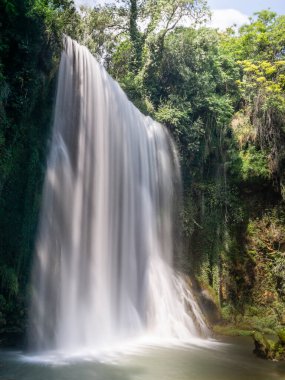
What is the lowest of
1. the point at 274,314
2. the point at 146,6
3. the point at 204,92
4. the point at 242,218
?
the point at 274,314

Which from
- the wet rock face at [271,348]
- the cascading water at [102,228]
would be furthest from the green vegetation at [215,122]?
the wet rock face at [271,348]

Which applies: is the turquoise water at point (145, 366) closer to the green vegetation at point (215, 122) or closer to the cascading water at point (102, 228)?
the cascading water at point (102, 228)

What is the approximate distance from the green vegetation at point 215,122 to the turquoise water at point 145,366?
16.7ft

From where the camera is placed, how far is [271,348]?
9.28 meters

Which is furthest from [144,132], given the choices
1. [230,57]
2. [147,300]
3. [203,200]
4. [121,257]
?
[230,57]

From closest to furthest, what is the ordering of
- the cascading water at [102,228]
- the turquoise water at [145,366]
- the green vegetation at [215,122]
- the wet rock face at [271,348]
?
the turquoise water at [145,366] → the wet rock face at [271,348] → the cascading water at [102,228] → the green vegetation at [215,122]

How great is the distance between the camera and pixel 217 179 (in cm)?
1708

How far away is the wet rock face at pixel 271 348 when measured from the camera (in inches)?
360

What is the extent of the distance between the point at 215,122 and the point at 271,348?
1028cm

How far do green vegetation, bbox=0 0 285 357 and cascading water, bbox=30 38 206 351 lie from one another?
1105mm

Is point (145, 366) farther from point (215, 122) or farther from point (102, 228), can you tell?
point (215, 122)

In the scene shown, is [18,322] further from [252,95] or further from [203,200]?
[252,95]

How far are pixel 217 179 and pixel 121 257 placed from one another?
6341mm

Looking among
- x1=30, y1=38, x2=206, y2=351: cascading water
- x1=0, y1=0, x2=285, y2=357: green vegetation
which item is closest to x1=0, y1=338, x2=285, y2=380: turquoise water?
x1=30, y1=38, x2=206, y2=351: cascading water
